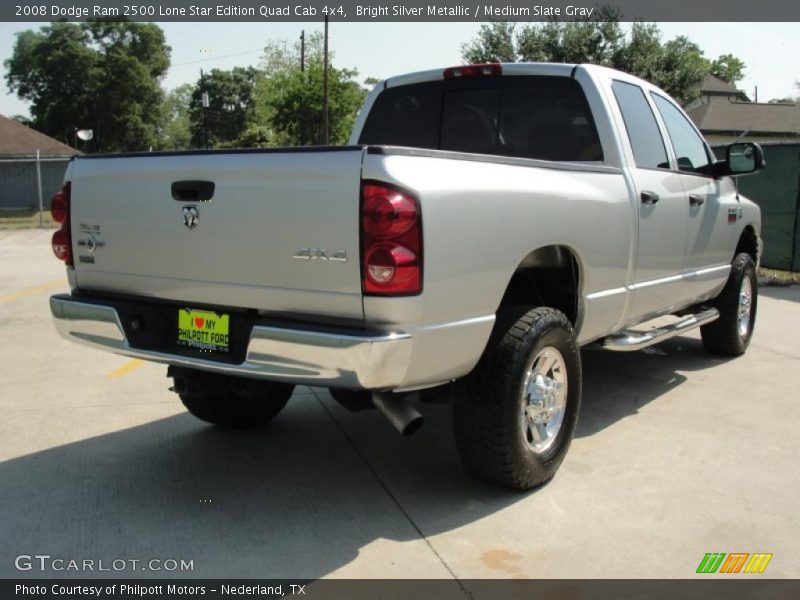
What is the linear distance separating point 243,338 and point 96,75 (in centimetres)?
6133

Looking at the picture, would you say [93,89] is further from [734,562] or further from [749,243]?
[734,562]

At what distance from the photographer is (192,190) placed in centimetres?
338

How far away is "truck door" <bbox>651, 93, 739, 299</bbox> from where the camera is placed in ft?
17.3

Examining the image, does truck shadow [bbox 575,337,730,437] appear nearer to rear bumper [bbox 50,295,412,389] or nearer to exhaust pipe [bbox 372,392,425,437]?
exhaust pipe [bbox 372,392,425,437]

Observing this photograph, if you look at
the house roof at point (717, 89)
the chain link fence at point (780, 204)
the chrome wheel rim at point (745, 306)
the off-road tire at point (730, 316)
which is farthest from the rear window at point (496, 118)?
the house roof at point (717, 89)

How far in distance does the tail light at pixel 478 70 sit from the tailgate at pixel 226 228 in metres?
1.97

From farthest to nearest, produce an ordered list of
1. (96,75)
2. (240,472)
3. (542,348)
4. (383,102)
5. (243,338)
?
(96,75)
(383,102)
(240,472)
(542,348)
(243,338)

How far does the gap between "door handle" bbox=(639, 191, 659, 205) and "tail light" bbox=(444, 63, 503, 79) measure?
1108 millimetres

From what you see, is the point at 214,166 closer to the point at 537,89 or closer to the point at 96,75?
the point at 537,89

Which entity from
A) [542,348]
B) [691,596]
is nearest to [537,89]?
[542,348]

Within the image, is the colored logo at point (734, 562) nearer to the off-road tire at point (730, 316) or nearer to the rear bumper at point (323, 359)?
the rear bumper at point (323, 359)

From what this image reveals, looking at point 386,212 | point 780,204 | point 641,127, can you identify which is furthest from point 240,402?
point 780,204

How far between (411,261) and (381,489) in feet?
4.65

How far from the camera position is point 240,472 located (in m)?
4.10
